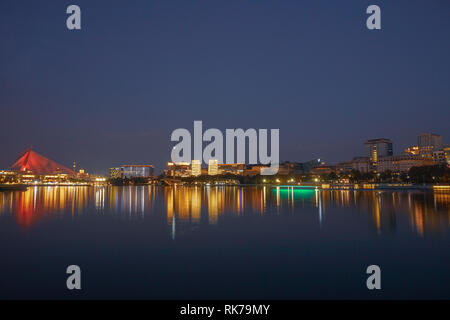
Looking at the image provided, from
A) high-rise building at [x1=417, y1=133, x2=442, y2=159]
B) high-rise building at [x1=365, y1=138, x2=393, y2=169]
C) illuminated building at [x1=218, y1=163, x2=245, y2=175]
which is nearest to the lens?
high-rise building at [x1=417, y1=133, x2=442, y2=159]

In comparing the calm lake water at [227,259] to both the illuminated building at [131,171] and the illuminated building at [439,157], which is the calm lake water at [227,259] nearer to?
the illuminated building at [439,157]

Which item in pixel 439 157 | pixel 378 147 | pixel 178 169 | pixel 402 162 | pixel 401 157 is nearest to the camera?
pixel 439 157

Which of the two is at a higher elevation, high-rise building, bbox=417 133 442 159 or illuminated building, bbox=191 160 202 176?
high-rise building, bbox=417 133 442 159

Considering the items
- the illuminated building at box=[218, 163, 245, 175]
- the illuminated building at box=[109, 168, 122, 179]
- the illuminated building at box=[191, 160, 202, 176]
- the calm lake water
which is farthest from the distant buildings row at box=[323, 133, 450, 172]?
the illuminated building at box=[109, 168, 122, 179]

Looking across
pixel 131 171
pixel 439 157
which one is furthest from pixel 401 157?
pixel 131 171

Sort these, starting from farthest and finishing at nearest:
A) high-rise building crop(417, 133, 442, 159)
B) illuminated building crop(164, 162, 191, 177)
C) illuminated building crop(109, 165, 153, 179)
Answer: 1. illuminated building crop(109, 165, 153, 179)
2. illuminated building crop(164, 162, 191, 177)
3. high-rise building crop(417, 133, 442, 159)

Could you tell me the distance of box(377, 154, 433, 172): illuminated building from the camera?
87.4 m

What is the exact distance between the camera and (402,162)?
90.6 metres

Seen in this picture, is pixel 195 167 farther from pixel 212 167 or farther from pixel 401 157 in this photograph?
pixel 401 157

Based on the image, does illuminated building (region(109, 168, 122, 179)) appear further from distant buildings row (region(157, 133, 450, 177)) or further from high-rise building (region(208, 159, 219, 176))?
high-rise building (region(208, 159, 219, 176))

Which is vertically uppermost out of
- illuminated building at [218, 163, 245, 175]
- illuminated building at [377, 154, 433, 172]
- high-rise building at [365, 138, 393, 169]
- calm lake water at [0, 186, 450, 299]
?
high-rise building at [365, 138, 393, 169]

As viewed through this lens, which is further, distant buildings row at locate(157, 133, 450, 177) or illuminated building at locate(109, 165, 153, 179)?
illuminated building at locate(109, 165, 153, 179)
